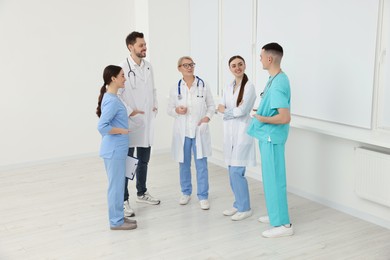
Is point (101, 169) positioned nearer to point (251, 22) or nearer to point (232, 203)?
point (232, 203)

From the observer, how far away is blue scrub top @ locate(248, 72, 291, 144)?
3.81m

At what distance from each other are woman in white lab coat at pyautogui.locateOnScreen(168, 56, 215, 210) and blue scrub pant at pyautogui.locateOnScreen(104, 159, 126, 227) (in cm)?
71

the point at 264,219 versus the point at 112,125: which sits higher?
the point at 112,125

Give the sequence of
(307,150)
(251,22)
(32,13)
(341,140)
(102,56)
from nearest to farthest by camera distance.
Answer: (341,140), (307,150), (251,22), (32,13), (102,56)

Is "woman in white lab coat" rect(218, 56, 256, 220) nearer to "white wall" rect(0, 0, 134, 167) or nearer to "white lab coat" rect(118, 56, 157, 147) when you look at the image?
"white lab coat" rect(118, 56, 157, 147)

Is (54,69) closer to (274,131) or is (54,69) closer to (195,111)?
(195,111)

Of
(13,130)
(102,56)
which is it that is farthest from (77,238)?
(102,56)

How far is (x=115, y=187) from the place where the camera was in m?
4.09

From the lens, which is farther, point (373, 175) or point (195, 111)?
point (195, 111)

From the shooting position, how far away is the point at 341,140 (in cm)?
440

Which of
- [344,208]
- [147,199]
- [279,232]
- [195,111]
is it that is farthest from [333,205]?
[147,199]

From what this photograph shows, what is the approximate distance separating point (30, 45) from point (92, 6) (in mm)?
865

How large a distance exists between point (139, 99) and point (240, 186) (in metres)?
1.12

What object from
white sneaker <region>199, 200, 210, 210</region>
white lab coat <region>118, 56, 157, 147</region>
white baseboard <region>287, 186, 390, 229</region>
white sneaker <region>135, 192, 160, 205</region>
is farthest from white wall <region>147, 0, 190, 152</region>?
white baseboard <region>287, 186, 390, 229</region>
